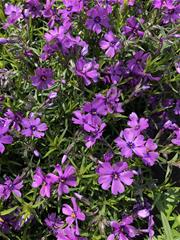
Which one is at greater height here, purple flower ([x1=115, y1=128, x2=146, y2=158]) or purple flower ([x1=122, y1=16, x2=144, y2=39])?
A: purple flower ([x1=122, y1=16, x2=144, y2=39])

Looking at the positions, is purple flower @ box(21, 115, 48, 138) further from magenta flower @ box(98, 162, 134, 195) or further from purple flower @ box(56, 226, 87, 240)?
purple flower @ box(56, 226, 87, 240)

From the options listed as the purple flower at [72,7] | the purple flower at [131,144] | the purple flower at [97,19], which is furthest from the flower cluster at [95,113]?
the purple flower at [72,7]

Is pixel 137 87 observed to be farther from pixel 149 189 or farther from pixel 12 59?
pixel 12 59

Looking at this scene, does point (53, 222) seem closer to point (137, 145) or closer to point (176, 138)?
point (137, 145)

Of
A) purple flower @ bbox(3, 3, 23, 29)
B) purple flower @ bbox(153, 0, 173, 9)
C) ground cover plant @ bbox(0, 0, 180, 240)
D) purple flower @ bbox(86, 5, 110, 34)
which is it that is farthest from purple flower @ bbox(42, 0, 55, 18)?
purple flower @ bbox(153, 0, 173, 9)

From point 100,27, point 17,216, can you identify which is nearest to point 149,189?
point 17,216

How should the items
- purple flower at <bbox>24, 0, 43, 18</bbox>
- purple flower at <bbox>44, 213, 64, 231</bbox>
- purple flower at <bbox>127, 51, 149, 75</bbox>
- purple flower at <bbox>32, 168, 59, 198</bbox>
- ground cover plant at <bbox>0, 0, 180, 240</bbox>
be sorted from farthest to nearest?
purple flower at <bbox>24, 0, 43, 18</bbox> → purple flower at <bbox>127, 51, 149, 75</bbox> → purple flower at <bbox>44, 213, 64, 231</bbox> → ground cover plant at <bbox>0, 0, 180, 240</bbox> → purple flower at <bbox>32, 168, 59, 198</bbox>

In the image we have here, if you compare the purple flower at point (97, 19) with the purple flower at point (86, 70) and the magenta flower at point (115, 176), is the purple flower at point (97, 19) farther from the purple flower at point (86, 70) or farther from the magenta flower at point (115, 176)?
the magenta flower at point (115, 176)
